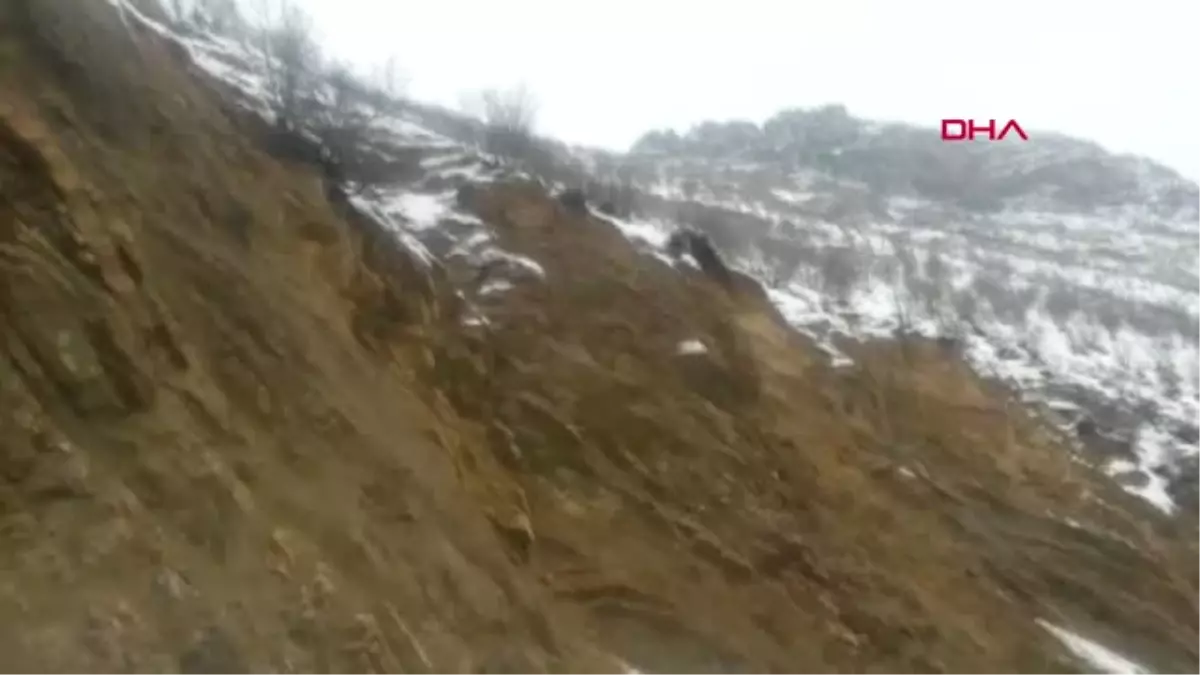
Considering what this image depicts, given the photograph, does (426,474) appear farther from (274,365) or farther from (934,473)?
(934,473)

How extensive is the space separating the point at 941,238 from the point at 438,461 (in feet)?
102

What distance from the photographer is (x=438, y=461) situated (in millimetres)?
12820

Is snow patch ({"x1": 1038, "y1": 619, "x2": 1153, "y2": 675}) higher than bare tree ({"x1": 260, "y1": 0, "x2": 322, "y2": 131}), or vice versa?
bare tree ({"x1": 260, "y1": 0, "x2": 322, "y2": 131})

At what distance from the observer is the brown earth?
9.44 m

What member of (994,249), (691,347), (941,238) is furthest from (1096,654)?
(994,249)

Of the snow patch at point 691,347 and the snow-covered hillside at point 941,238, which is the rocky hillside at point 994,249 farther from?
the snow patch at point 691,347

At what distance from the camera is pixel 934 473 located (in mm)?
18078

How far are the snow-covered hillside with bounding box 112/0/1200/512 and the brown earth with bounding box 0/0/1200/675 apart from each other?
120 cm

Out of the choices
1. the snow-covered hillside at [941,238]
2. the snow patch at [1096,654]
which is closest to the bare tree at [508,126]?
the snow-covered hillside at [941,238]

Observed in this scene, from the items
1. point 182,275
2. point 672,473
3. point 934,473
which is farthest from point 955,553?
point 182,275

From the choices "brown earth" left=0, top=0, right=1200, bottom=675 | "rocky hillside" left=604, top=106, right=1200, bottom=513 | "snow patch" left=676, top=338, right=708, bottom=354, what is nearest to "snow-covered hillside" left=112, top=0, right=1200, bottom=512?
"rocky hillside" left=604, top=106, right=1200, bottom=513

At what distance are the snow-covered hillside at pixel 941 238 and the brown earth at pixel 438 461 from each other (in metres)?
1.20

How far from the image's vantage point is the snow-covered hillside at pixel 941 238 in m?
18.4

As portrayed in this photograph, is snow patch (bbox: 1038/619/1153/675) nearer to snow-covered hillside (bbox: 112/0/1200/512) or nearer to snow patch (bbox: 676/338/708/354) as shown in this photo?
snow-covered hillside (bbox: 112/0/1200/512)
